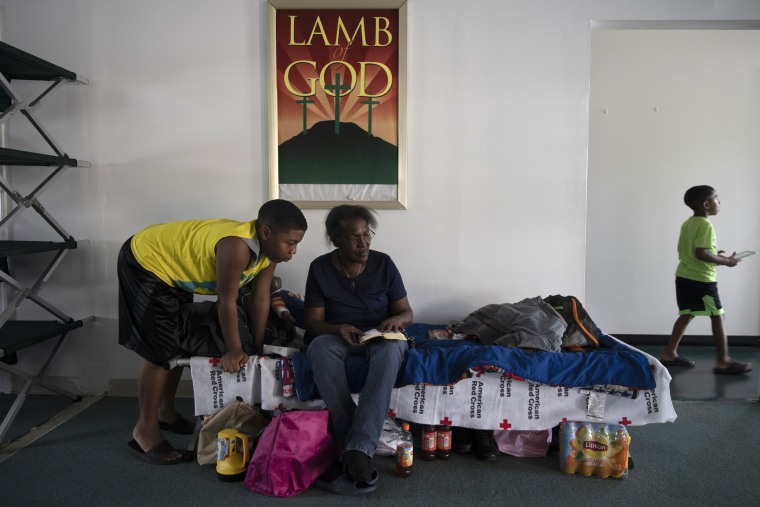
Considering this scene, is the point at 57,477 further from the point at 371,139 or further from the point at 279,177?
the point at 371,139

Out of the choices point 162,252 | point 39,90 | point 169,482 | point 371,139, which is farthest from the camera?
point 371,139

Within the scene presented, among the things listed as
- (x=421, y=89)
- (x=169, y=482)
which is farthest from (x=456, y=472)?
(x=421, y=89)

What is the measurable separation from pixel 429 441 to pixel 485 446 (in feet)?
0.78

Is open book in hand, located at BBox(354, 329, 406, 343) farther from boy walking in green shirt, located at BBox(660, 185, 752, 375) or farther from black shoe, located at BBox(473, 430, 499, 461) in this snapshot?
boy walking in green shirt, located at BBox(660, 185, 752, 375)

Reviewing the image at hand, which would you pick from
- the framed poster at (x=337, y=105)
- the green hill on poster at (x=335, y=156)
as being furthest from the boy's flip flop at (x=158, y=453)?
the green hill on poster at (x=335, y=156)

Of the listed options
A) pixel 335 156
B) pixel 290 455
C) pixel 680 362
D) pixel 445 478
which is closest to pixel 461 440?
pixel 445 478

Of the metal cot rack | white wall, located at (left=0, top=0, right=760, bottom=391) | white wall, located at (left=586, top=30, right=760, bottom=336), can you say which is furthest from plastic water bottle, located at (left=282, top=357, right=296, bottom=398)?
white wall, located at (left=586, top=30, right=760, bottom=336)

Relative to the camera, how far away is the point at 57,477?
7.18ft

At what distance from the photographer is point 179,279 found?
236 centimetres

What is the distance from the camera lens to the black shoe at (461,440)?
2422 millimetres

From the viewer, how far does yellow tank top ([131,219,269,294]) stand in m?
2.27

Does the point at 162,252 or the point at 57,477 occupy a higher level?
the point at 162,252

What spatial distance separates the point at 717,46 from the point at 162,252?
4066 millimetres

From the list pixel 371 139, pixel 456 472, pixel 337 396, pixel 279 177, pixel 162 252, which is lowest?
pixel 456 472
